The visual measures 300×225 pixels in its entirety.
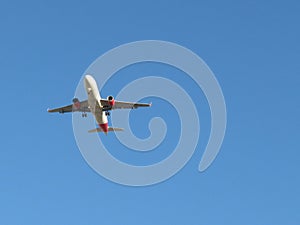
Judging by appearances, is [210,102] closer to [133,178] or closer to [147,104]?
[133,178]

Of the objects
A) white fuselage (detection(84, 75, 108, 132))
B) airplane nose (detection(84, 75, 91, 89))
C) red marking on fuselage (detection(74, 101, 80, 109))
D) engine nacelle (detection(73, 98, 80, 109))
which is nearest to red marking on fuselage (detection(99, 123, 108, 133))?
white fuselage (detection(84, 75, 108, 132))

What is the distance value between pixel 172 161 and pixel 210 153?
22.9 ft

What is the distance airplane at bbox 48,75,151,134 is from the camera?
4614 inches

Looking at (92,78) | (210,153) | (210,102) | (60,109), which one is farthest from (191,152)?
(60,109)

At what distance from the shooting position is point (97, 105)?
120438 millimetres

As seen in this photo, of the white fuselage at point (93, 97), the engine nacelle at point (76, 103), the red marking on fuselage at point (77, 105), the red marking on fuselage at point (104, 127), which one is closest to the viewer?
the white fuselage at point (93, 97)

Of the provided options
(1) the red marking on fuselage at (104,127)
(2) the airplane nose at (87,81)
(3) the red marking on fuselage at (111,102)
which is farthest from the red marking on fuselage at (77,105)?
(2) the airplane nose at (87,81)

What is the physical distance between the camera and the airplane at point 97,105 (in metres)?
117

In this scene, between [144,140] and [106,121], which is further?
[106,121]

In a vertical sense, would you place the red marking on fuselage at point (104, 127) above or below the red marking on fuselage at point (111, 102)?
below

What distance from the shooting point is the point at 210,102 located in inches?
3802

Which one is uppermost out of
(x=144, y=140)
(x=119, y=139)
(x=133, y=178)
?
(x=119, y=139)

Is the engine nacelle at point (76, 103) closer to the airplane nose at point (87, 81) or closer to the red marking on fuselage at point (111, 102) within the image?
the red marking on fuselage at point (111, 102)

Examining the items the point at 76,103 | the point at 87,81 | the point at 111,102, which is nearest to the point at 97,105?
the point at 111,102
